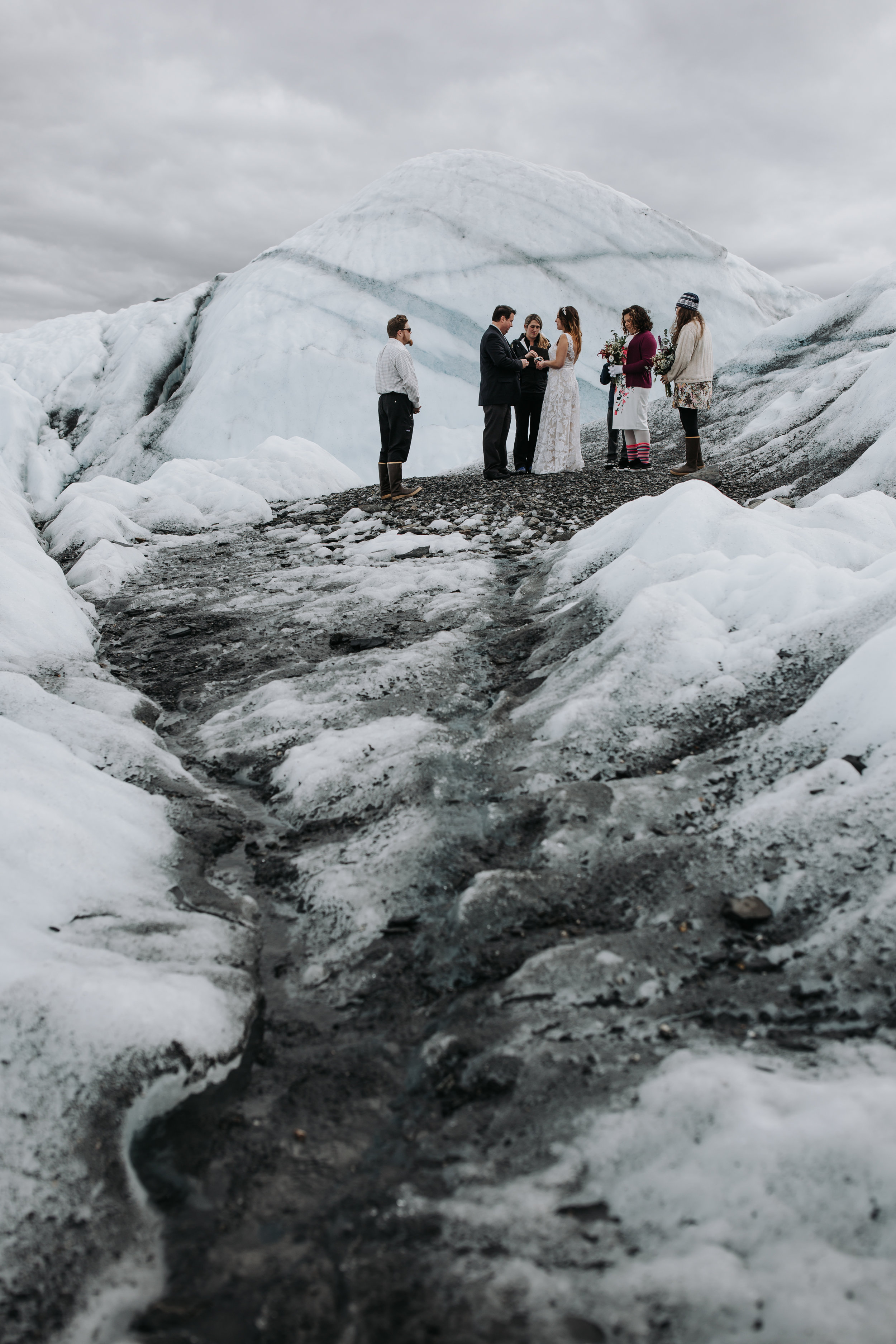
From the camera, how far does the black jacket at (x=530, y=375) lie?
1041cm

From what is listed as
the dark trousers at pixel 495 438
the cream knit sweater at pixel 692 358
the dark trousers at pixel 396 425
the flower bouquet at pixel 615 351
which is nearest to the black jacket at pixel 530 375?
the dark trousers at pixel 495 438

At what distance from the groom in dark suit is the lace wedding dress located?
43 centimetres

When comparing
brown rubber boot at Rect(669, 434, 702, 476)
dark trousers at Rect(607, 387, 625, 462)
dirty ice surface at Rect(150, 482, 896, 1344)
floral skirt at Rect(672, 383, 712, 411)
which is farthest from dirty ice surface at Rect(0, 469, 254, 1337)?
dark trousers at Rect(607, 387, 625, 462)

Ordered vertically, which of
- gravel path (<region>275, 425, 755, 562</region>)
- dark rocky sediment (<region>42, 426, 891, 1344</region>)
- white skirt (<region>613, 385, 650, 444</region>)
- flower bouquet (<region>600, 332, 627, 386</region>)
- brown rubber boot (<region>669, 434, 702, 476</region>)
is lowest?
dark rocky sediment (<region>42, 426, 891, 1344</region>)

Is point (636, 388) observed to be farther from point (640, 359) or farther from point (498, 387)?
point (498, 387)

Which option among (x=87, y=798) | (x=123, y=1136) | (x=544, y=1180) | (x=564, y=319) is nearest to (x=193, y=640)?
(x=87, y=798)

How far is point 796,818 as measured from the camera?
270cm

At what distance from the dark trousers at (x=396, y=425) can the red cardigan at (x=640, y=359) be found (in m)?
2.61

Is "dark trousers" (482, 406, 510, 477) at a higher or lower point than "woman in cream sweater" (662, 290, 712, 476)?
lower

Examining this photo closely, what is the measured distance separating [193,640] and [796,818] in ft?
14.1

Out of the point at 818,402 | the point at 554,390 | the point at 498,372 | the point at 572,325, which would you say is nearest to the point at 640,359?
the point at 572,325

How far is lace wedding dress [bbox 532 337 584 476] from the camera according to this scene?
1045 cm

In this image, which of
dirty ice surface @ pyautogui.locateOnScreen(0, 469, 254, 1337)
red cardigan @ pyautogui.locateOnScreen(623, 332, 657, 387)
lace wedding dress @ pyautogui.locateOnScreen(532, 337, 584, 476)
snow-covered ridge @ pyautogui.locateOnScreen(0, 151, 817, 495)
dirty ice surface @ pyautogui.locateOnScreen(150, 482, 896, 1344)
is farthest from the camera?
snow-covered ridge @ pyautogui.locateOnScreen(0, 151, 817, 495)

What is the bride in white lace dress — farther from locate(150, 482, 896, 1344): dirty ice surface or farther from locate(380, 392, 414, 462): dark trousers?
locate(150, 482, 896, 1344): dirty ice surface
